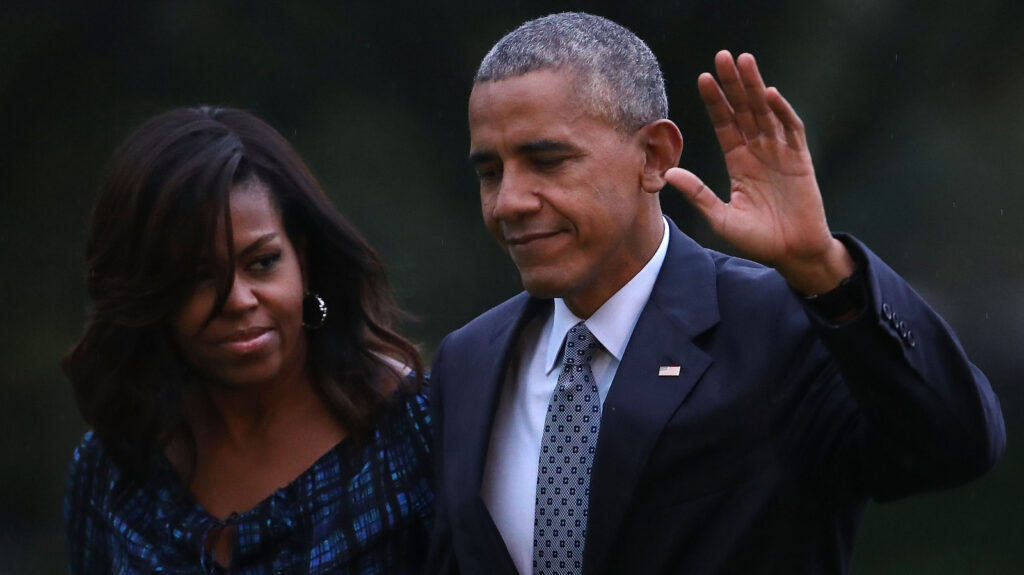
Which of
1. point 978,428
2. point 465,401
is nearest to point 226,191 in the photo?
point 465,401

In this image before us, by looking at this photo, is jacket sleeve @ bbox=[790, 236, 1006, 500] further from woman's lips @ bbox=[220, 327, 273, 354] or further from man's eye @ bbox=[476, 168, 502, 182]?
woman's lips @ bbox=[220, 327, 273, 354]

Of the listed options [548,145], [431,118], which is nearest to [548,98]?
[548,145]

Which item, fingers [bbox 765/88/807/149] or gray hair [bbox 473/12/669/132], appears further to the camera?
gray hair [bbox 473/12/669/132]

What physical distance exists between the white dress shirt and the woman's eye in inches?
23.3

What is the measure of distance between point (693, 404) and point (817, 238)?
0.42 meters

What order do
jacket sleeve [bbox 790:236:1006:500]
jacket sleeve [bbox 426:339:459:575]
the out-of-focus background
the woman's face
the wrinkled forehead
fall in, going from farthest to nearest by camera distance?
the out-of-focus background
the woman's face
jacket sleeve [bbox 426:339:459:575]
the wrinkled forehead
jacket sleeve [bbox 790:236:1006:500]

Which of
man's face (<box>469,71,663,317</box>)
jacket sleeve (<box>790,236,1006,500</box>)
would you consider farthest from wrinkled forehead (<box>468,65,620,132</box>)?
jacket sleeve (<box>790,236,1006,500</box>)

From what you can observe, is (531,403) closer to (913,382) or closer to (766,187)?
(766,187)

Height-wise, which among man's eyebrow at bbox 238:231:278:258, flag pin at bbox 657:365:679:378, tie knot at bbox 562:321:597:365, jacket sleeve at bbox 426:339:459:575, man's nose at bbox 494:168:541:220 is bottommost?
jacket sleeve at bbox 426:339:459:575

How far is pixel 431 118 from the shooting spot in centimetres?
671

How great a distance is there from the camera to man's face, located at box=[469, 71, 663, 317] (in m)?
2.74

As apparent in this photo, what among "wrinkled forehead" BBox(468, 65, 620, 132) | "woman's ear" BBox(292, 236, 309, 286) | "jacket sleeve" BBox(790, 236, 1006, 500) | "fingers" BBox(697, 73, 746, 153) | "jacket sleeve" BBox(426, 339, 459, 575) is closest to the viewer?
"jacket sleeve" BBox(790, 236, 1006, 500)

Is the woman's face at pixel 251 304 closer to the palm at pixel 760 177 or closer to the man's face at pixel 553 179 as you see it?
the man's face at pixel 553 179

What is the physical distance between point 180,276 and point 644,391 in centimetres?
103
